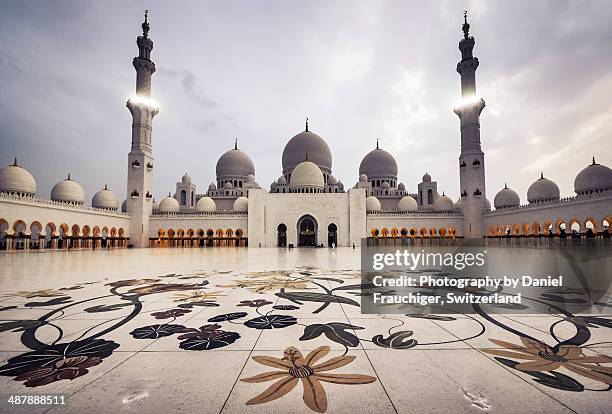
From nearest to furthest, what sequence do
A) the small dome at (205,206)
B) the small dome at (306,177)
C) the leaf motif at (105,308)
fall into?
the leaf motif at (105,308) → the small dome at (306,177) → the small dome at (205,206)

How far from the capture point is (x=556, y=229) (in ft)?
84.9

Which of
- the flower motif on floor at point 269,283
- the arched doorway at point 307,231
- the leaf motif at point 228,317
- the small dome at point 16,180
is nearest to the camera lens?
the leaf motif at point 228,317

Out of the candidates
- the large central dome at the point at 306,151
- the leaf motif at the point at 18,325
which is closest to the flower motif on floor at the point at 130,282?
the leaf motif at the point at 18,325

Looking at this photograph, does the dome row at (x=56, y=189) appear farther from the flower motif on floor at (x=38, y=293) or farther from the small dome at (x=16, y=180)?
the flower motif on floor at (x=38, y=293)

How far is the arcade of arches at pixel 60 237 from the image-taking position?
22.5 metres

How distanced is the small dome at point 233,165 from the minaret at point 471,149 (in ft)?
106

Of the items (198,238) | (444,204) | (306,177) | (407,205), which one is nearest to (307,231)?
(306,177)

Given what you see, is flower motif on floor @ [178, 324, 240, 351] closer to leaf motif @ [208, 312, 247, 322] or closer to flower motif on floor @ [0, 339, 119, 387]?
leaf motif @ [208, 312, 247, 322]

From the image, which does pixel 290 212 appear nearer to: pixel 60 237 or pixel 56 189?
pixel 60 237

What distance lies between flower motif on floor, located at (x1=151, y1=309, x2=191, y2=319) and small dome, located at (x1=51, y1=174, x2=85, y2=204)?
1500 inches

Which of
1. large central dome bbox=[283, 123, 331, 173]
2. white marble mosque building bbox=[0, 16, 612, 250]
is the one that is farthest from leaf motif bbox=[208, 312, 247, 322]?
large central dome bbox=[283, 123, 331, 173]

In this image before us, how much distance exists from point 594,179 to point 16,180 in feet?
169

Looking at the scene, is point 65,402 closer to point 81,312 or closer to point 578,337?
point 81,312

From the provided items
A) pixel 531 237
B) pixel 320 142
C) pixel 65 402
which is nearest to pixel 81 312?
pixel 65 402
